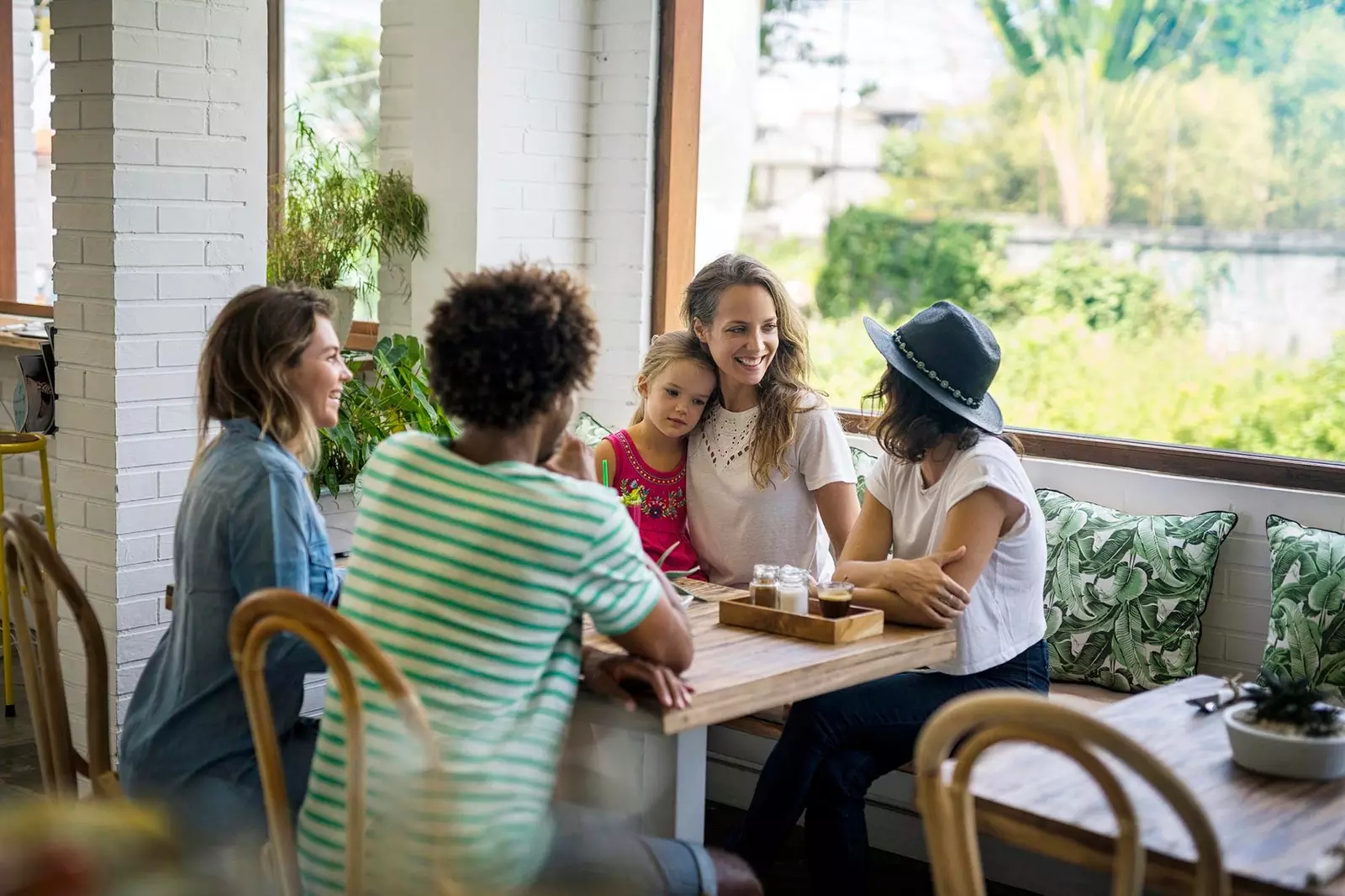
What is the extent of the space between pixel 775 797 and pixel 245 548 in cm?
102

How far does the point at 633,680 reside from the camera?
1.90 meters

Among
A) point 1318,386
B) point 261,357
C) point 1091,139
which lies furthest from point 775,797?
point 1091,139

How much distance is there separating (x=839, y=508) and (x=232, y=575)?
1353 mm

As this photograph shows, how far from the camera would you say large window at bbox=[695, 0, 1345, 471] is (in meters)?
5.13

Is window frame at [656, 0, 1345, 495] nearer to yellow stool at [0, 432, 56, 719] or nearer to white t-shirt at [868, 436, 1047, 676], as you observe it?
white t-shirt at [868, 436, 1047, 676]

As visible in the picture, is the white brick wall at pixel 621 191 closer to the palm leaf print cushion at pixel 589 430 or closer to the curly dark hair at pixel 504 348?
the palm leaf print cushion at pixel 589 430

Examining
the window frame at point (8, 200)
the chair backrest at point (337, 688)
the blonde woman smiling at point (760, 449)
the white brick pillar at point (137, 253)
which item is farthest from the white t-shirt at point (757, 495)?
the window frame at point (8, 200)

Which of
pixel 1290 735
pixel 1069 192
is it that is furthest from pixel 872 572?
pixel 1069 192

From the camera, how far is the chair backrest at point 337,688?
157cm

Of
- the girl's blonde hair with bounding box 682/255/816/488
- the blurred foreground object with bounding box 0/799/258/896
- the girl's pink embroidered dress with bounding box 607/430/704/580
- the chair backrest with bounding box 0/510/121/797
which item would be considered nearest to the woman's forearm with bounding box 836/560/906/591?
the girl's blonde hair with bounding box 682/255/816/488

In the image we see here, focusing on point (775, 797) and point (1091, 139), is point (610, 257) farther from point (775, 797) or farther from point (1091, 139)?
point (1091, 139)

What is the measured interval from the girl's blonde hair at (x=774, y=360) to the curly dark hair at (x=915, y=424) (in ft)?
1.19

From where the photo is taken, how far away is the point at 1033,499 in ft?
8.41

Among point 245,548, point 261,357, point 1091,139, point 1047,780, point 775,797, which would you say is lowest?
point 775,797
